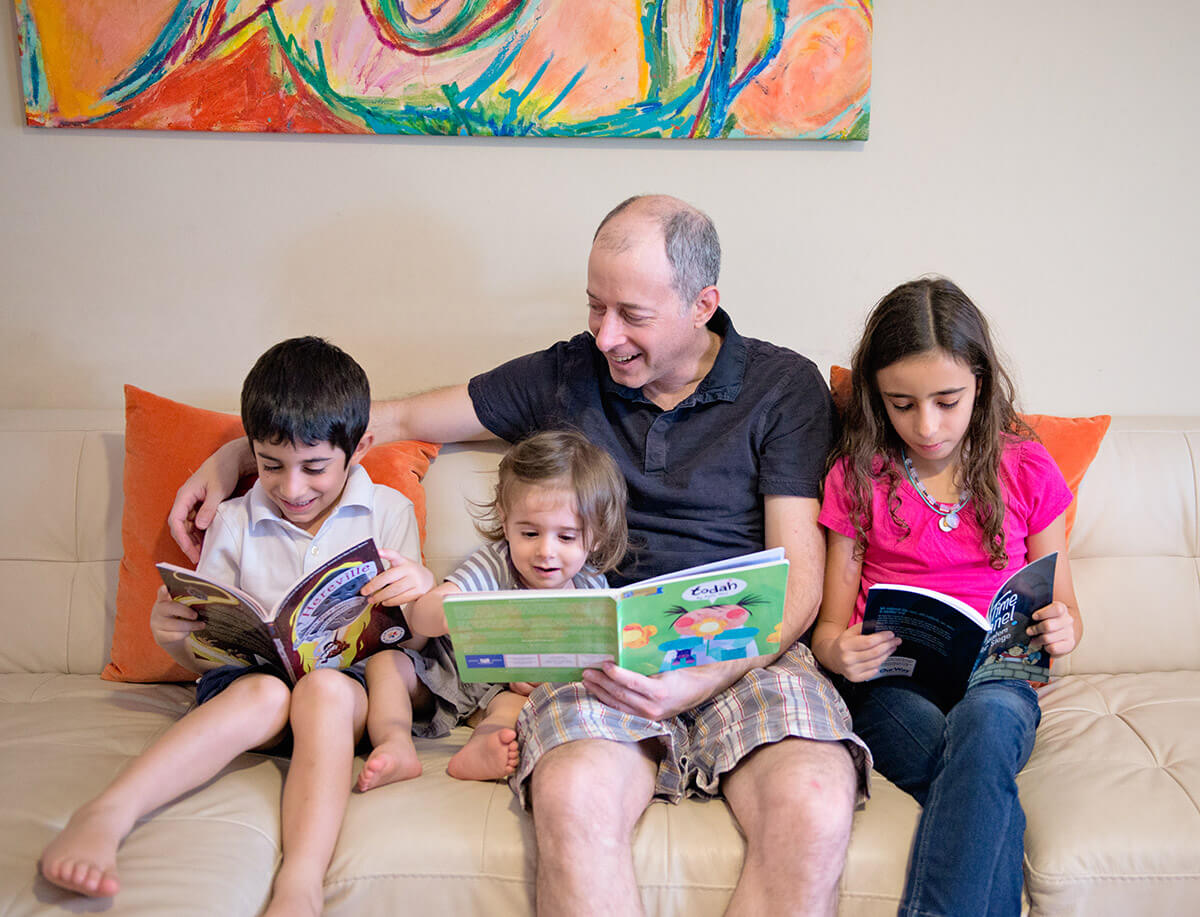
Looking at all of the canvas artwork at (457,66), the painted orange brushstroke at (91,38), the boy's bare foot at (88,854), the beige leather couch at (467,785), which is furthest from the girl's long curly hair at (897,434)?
the painted orange brushstroke at (91,38)

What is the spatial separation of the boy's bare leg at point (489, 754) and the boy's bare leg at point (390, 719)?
0.24 ft

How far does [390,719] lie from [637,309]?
2.74 feet

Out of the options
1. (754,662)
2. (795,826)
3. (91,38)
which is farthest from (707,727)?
(91,38)

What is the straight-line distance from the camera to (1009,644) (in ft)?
5.28

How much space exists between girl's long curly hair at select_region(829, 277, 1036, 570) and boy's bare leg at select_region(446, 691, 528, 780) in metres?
0.72

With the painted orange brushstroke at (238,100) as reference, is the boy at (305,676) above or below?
below

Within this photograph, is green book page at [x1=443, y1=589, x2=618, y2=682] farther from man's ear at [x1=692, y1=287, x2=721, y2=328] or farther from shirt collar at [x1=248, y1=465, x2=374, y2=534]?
man's ear at [x1=692, y1=287, x2=721, y2=328]

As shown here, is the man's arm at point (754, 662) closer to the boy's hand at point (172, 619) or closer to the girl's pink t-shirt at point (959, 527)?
the girl's pink t-shirt at point (959, 527)

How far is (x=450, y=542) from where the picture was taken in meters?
2.05

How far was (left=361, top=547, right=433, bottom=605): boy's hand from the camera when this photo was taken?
1599mm

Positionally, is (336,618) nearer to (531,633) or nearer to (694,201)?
(531,633)

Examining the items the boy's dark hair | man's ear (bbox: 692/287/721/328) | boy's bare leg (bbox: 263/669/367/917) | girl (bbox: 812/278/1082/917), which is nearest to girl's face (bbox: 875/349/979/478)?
girl (bbox: 812/278/1082/917)

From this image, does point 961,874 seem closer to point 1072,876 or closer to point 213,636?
point 1072,876

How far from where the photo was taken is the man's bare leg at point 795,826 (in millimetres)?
1330
